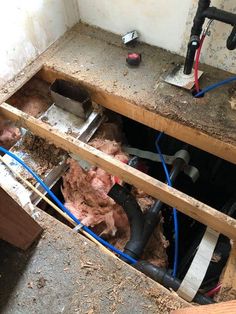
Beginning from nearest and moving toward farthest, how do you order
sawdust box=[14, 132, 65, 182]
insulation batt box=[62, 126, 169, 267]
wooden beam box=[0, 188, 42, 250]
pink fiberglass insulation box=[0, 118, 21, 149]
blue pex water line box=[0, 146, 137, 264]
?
1. wooden beam box=[0, 188, 42, 250]
2. blue pex water line box=[0, 146, 137, 264]
3. insulation batt box=[62, 126, 169, 267]
4. sawdust box=[14, 132, 65, 182]
5. pink fiberglass insulation box=[0, 118, 21, 149]

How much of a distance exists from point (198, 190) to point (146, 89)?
786 millimetres

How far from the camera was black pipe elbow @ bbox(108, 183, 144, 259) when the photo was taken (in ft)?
4.35

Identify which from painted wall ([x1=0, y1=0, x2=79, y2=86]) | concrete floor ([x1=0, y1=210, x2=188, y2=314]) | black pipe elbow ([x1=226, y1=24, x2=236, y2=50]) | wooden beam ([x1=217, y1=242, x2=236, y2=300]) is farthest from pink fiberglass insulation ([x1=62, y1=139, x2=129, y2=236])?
black pipe elbow ([x1=226, y1=24, x2=236, y2=50])

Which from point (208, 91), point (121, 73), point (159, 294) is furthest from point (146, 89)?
point (159, 294)

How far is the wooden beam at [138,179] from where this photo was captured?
1163mm

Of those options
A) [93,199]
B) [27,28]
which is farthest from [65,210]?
[27,28]

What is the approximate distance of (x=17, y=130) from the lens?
66.8 inches

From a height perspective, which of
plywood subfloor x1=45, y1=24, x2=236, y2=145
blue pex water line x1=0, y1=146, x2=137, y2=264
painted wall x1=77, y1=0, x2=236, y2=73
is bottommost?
blue pex water line x1=0, y1=146, x2=137, y2=264

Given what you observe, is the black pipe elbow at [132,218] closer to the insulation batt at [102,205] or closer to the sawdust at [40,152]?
the insulation batt at [102,205]

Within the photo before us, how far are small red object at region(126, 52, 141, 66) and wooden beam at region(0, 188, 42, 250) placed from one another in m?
1.08

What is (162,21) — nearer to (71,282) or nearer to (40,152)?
(40,152)

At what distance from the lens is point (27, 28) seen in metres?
1.72

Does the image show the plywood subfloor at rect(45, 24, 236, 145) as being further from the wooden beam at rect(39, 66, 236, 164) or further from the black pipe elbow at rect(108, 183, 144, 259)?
the black pipe elbow at rect(108, 183, 144, 259)

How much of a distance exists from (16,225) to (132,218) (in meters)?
0.54
